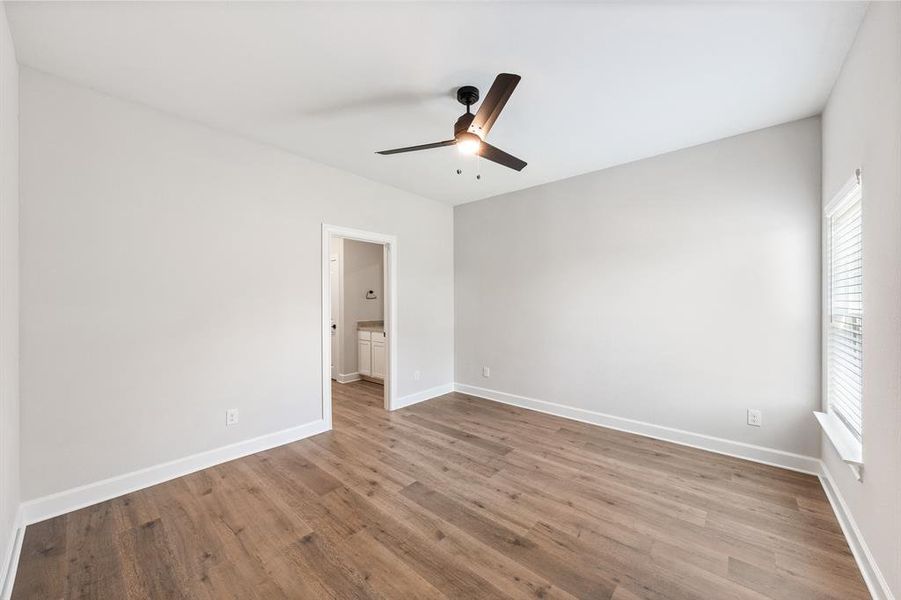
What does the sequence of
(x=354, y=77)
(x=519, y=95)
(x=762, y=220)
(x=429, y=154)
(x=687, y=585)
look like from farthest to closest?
1. (x=429, y=154)
2. (x=762, y=220)
3. (x=519, y=95)
4. (x=354, y=77)
5. (x=687, y=585)

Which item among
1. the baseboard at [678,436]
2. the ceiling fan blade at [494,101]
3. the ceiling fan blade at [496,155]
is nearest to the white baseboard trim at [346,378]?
the baseboard at [678,436]

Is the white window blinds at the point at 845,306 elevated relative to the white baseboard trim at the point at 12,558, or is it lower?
elevated

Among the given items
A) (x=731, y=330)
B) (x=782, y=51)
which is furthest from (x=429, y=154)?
(x=731, y=330)

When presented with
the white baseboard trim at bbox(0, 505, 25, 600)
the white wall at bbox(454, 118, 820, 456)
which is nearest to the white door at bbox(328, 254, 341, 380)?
the white wall at bbox(454, 118, 820, 456)

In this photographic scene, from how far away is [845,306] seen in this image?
7.30ft

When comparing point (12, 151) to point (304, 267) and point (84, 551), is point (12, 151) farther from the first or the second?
point (84, 551)

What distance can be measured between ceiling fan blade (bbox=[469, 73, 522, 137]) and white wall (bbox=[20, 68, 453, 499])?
2.08 meters

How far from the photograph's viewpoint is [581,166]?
3.61 meters

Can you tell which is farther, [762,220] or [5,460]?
[762,220]

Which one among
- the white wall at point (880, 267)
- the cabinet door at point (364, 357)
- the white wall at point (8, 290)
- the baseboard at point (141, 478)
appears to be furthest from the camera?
the cabinet door at point (364, 357)

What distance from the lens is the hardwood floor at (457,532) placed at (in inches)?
65.1

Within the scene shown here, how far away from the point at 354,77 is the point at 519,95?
1.08m

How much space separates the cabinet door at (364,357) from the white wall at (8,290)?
3804mm

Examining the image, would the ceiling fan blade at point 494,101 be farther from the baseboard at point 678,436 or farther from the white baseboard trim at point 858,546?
the baseboard at point 678,436
